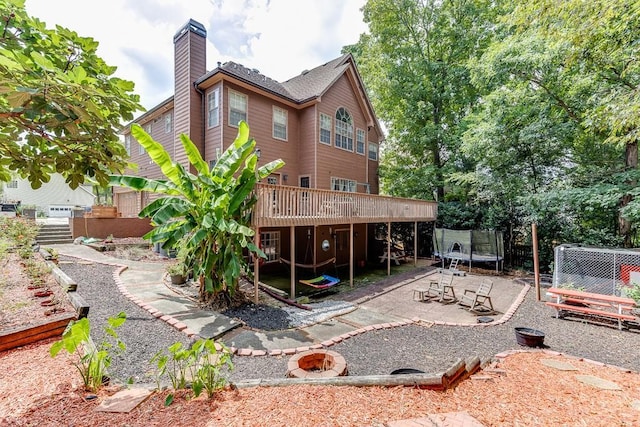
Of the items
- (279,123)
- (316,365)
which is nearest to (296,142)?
(279,123)

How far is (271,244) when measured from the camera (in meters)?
12.5

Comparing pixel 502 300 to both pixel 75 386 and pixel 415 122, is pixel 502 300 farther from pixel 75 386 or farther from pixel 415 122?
pixel 415 122

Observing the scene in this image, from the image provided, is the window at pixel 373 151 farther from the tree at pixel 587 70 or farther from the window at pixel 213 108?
the window at pixel 213 108

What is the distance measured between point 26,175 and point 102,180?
0.75m

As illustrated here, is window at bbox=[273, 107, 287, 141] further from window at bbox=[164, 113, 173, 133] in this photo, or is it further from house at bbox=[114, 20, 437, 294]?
window at bbox=[164, 113, 173, 133]

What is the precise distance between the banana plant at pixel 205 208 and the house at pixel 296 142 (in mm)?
965

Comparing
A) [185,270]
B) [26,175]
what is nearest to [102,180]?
[26,175]

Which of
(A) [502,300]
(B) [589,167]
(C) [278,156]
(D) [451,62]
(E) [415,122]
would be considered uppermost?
(D) [451,62]

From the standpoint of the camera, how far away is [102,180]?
2607mm

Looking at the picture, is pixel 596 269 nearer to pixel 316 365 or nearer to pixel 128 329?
pixel 316 365

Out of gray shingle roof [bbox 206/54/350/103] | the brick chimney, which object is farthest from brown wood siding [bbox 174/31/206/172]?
gray shingle roof [bbox 206/54/350/103]

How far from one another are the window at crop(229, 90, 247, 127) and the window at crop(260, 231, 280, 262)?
190 inches

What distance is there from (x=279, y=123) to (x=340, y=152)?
12.0ft

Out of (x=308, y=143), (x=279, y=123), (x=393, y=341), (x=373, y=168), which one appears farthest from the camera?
(x=373, y=168)
